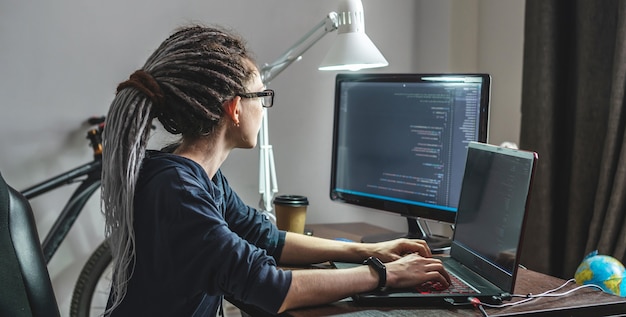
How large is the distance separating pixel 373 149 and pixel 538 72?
1.67 ft

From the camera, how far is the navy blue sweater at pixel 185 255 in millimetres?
1111

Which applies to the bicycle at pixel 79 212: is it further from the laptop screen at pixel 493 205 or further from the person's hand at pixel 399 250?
the laptop screen at pixel 493 205

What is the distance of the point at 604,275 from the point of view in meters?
1.31

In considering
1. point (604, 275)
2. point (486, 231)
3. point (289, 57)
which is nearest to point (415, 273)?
point (486, 231)

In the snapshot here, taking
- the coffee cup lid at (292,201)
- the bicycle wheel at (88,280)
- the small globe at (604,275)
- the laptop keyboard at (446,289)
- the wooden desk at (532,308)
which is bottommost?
the bicycle wheel at (88,280)

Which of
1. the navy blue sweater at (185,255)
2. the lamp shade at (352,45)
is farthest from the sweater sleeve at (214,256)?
the lamp shade at (352,45)

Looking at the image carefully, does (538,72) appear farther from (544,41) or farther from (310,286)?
(310,286)

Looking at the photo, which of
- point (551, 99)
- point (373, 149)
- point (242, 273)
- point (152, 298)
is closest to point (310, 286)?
point (242, 273)

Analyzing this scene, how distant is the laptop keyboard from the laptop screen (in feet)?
0.21

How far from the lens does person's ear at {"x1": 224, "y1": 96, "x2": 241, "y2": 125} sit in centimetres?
128

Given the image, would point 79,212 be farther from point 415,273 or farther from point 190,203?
point 415,273

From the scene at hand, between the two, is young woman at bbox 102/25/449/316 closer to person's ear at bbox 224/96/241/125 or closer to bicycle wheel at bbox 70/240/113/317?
person's ear at bbox 224/96/241/125

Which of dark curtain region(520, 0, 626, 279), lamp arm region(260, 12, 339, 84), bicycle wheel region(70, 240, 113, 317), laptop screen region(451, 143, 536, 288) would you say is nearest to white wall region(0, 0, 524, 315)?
bicycle wheel region(70, 240, 113, 317)

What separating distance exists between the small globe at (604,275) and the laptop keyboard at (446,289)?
0.78ft
